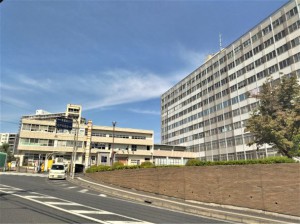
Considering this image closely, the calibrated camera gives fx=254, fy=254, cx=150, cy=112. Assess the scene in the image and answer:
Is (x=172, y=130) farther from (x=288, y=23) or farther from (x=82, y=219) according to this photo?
(x=82, y=219)

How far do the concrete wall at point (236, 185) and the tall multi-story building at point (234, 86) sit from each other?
62.9ft

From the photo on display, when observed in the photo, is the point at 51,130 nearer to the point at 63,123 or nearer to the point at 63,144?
the point at 63,144

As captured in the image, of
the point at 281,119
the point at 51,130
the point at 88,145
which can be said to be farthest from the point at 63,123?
the point at 51,130

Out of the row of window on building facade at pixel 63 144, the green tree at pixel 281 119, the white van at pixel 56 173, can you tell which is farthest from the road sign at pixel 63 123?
the row of window on building facade at pixel 63 144

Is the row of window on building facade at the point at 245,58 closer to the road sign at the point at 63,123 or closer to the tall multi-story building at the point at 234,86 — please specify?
the tall multi-story building at the point at 234,86

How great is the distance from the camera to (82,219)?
9203 mm

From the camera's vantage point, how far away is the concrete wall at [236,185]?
41.5 feet

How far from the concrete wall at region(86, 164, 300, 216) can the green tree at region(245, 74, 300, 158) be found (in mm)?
12076

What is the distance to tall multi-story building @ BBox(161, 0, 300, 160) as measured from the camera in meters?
45.1

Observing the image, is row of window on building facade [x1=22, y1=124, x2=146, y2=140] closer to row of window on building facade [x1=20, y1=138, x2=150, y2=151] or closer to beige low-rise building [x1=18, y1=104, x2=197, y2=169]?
beige low-rise building [x1=18, y1=104, x2=197, y2=169]

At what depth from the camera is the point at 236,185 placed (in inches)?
600

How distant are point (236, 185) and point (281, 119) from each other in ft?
44.7

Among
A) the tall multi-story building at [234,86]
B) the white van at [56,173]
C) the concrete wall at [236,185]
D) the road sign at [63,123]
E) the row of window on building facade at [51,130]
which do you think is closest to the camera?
the concrete wall at [236,185]

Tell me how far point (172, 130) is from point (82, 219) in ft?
241
